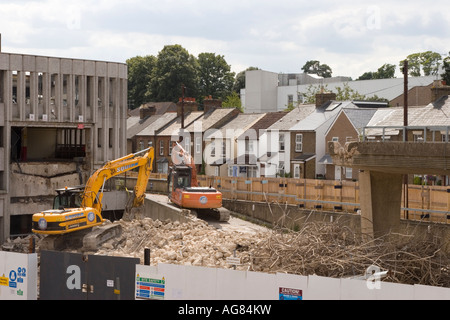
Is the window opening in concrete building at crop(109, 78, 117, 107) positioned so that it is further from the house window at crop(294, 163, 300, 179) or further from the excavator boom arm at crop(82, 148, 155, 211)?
the house window at crop(294, 163, 300, 179)

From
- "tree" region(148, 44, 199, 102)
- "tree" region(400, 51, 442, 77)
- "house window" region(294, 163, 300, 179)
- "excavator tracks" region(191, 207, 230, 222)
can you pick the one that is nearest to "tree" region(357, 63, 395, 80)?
"tree" region(400, 51, 442, 77)

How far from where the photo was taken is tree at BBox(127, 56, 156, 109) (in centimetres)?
10888

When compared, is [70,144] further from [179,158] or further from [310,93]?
[310,93]

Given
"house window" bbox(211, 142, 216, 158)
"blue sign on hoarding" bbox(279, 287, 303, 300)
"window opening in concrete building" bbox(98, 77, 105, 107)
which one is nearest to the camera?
"blue sign on hoarding" bbox(279, 287, 303, 300)

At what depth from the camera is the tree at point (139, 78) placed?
109m

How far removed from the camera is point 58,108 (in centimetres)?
3819

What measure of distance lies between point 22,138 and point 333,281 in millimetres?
30916

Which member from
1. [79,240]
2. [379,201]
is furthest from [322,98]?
[379,201]

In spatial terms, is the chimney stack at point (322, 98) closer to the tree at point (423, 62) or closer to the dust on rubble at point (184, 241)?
the dust on rubble at point (184, 241)

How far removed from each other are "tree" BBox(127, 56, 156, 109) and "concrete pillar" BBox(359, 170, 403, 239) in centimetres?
8451

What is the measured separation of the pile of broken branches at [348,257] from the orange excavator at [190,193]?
13.8m

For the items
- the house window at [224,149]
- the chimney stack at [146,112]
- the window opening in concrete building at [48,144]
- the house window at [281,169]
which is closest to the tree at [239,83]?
the chimney stack at [146,112]

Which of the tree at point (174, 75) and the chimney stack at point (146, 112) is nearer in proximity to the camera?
the chimney stack at point (146, 112)
